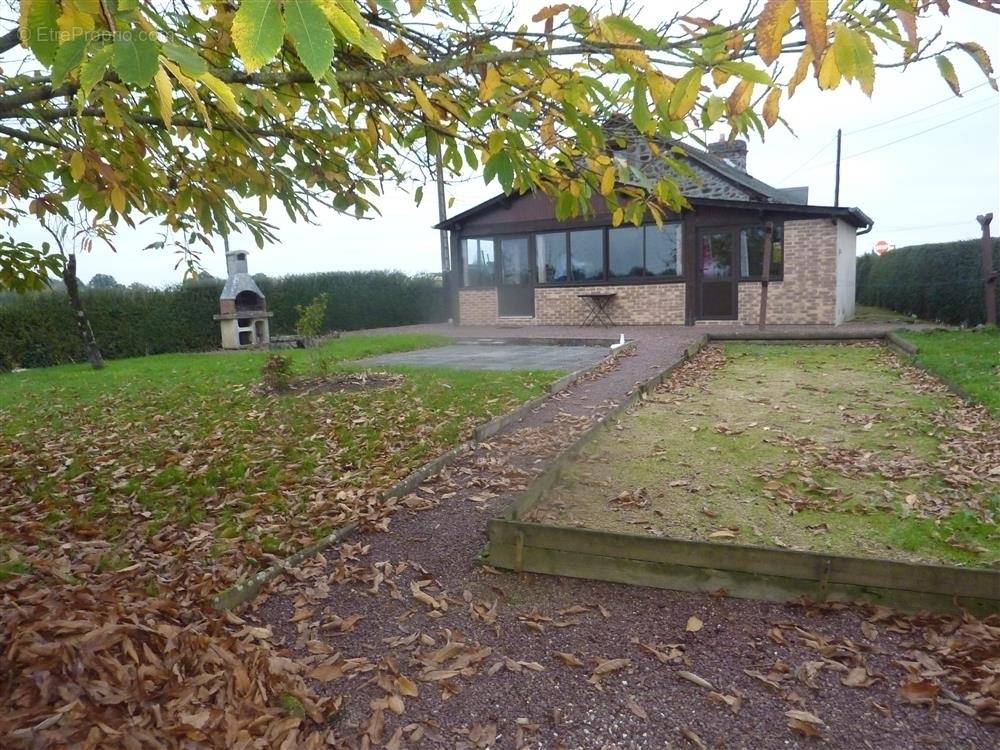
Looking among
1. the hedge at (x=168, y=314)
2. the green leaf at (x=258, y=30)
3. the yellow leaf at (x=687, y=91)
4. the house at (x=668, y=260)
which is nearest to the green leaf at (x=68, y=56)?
the green leaf at (x=258, y=30)

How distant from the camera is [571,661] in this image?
2.59 meters

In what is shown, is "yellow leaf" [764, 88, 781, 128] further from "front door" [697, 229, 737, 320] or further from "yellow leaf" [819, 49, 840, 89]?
"front door" [697, 229, 737, 320]

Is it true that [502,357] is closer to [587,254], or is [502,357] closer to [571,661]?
[587,254]

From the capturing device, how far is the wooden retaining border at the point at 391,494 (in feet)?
10.2

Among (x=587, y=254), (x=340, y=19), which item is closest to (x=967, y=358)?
(x=340, y=19)

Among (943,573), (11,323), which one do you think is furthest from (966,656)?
(11,323)

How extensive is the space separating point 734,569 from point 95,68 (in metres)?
3.03

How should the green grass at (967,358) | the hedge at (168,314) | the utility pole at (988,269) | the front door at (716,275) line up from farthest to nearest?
the front door at (716,275) < the hedge at (168,314) < the utility pole at (988,269) < the green grass at (967,358)

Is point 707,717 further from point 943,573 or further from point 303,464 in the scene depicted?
point 303,464

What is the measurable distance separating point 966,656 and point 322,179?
4.09 meters

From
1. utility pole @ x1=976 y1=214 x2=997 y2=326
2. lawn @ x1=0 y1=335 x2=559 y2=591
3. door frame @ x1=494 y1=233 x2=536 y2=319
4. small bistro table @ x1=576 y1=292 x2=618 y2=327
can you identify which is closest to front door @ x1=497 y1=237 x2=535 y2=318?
door frame @ x1=494 y1=233 x2=536 y2=319

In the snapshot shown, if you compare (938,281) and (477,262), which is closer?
(938,281)

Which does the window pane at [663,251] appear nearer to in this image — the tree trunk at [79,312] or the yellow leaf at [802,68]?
the tree trunk at [79,312]

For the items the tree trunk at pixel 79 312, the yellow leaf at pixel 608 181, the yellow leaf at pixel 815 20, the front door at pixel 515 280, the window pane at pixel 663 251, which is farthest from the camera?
the front door at pixel 515 280
